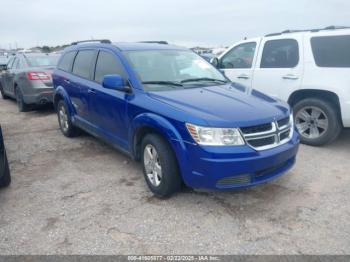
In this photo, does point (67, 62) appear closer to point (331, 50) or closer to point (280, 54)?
point (280, 54)

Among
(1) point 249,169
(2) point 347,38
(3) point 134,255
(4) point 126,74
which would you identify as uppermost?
(2) point 347,38

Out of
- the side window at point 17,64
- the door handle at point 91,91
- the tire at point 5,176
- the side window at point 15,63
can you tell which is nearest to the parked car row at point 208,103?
the door handle at point 91,91

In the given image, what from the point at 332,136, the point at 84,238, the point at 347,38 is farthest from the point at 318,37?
the point at 84,238

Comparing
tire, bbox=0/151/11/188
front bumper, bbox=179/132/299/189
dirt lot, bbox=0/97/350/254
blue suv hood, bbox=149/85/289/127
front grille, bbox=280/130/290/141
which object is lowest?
dirt lot, bbox=0/97/350/254

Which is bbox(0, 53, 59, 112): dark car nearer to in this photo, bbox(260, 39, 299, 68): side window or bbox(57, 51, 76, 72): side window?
bbox(57, 51, 76, 72): side window

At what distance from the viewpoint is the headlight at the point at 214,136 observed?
10.9 ft

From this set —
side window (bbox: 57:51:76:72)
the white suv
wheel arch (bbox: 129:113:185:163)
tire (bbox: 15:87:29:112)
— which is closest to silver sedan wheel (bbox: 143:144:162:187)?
wheel arch (bbox: 129:113:185:163)

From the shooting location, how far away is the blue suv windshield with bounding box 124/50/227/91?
14.1ft

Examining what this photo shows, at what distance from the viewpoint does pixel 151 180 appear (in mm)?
4020

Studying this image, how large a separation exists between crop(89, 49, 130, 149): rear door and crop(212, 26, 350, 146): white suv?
183 cm

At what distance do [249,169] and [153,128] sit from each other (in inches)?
45.1

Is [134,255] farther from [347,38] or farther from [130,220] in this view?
[347,38]

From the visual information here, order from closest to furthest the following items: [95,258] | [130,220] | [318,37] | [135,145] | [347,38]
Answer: [95,258] < [130,220] < [135,145] < [347,38] < [318,37]

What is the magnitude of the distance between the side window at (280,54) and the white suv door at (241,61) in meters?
0.26
